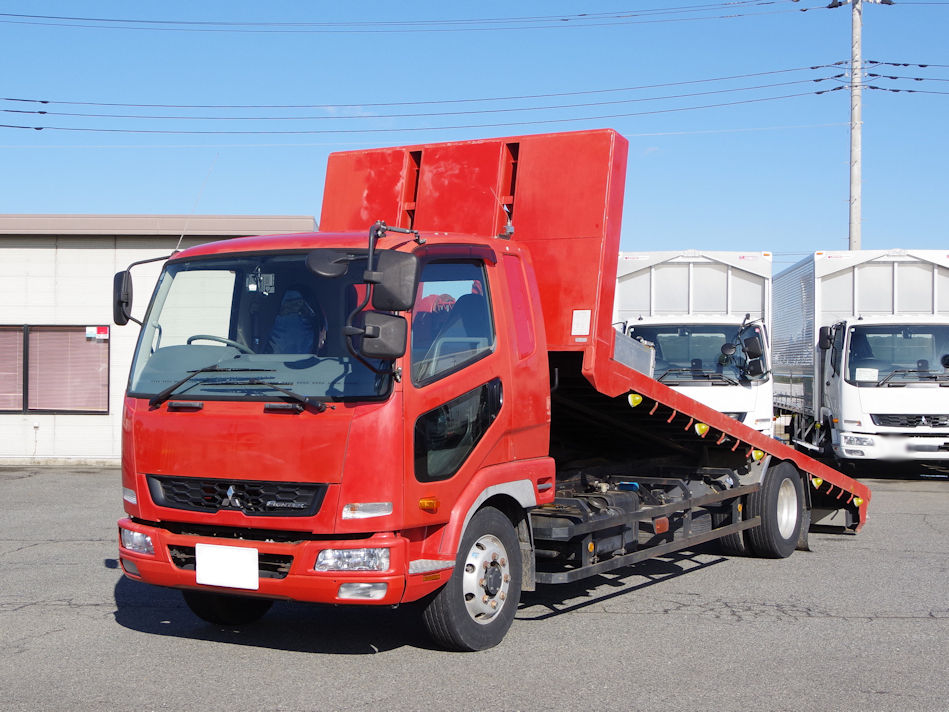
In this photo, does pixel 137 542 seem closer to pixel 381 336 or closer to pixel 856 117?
pixel 381 336

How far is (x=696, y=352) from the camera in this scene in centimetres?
1396

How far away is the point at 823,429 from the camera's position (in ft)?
53.9

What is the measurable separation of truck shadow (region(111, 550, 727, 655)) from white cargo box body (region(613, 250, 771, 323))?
7898 mm

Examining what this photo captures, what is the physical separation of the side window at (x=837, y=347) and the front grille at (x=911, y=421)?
0.98m

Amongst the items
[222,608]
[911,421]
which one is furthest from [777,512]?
[911,421]

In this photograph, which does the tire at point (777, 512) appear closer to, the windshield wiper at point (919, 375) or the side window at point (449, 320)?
the side window at point (449, 320)

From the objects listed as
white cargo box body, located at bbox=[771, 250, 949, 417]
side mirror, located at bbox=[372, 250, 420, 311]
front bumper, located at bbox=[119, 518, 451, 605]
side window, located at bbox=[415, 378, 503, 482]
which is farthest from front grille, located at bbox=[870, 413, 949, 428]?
side mirror, located at bbox=[372, 250, 420, 311]

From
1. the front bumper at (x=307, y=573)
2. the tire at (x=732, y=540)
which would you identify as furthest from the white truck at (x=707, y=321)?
the front bumper at (x=307, y=573)

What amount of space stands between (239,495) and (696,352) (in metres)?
9.44

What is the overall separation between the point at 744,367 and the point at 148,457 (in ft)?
31.2

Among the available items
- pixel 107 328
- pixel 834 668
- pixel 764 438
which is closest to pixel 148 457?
pixel 834 668

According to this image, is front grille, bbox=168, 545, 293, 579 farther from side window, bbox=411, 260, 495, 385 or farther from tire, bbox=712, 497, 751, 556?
tire, bbox=712, 497, 751, 556

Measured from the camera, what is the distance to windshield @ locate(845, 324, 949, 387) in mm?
14624

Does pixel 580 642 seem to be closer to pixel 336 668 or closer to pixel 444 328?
pixel 336 668
